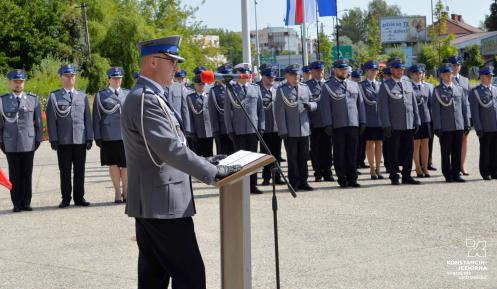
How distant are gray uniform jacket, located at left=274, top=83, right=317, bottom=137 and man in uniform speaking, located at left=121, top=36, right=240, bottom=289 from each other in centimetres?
782

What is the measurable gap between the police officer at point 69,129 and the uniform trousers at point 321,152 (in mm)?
4185

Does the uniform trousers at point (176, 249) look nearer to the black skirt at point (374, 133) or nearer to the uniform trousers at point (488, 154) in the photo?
the uniform trousers at point (488, 154)

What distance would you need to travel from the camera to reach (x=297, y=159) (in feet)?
41.6

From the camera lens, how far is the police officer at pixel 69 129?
11.5m

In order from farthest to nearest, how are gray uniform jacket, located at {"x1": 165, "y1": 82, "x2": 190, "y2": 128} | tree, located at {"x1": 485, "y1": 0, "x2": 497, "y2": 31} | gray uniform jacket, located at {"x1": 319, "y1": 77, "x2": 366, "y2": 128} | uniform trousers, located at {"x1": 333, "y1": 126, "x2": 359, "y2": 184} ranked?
1. tree, located at {"x1": 485, "y1": 0, "x2": 497, "y2": 31}
2. gray uniform jacket, located at {"x1": 165, "y1": 82, "x2": 190, "y2": 128}
3. gray uniform jacket, located at {"x1": 319, "y1": 77, "x2": 366, "y2": 128}
4. uniform trousers, located at {"x1": 333, "y1": 126, "x2": 359, "y2": 184}

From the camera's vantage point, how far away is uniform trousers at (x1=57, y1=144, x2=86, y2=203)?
1166cm

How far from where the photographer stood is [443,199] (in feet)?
35.7

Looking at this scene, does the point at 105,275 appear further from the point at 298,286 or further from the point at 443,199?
the point at 443,199

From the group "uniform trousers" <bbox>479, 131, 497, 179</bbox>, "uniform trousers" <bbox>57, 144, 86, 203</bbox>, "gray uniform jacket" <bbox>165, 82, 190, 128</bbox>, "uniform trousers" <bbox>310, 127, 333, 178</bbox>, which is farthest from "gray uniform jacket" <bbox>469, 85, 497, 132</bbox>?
"uniform trousers" <bbox>57, 144, 86, 203</bbox>

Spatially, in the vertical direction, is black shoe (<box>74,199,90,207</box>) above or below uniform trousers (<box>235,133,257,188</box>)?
below

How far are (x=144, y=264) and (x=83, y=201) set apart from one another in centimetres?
711

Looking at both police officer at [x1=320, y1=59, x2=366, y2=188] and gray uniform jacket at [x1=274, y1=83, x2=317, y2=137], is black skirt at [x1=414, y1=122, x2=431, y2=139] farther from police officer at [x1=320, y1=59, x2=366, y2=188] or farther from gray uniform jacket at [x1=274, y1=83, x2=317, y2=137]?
gray uniform jacket at [x1=274, y1=83, x2=317, y2=137]

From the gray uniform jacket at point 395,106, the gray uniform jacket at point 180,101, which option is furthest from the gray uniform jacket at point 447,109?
the gray uniform jacket at point 180,101

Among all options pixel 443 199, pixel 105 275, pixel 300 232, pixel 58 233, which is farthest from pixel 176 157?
pixel 443 199
